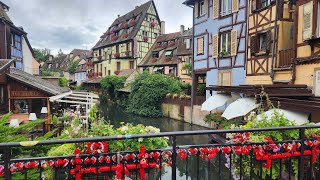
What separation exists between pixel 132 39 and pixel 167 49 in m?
8.09

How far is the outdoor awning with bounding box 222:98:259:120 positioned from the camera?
37.1 ft

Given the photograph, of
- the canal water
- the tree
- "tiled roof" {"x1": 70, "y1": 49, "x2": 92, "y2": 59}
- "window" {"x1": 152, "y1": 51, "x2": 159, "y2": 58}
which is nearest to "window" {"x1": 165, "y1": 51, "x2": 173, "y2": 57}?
"window" {"x1": 152, "y1": 51, "x2": 159, "y2": 58}

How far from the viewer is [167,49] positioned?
35.1 meters

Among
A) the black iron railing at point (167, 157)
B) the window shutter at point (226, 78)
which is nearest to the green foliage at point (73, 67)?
the window shutter at point (226, 78)

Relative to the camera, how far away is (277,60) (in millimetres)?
13000

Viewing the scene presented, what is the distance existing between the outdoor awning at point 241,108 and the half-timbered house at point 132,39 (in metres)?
30.3

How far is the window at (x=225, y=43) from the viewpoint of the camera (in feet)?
57.7

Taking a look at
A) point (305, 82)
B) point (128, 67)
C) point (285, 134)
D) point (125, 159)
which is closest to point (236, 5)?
point (305, 82)

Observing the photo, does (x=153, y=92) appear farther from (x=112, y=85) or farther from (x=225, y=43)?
(x=112, y=85)

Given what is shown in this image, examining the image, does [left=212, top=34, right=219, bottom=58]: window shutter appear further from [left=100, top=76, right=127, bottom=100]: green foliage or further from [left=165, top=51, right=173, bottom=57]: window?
[left=100, top=76, right=127, bottom=100]: green foliage

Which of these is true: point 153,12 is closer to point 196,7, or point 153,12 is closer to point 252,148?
point 196,7

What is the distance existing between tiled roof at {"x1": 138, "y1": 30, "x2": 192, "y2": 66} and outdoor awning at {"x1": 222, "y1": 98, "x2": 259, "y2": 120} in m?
18.5

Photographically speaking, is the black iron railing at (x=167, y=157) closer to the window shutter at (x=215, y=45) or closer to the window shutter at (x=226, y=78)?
the window shutter at (x=226, y=78)

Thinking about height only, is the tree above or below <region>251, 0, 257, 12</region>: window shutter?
above
